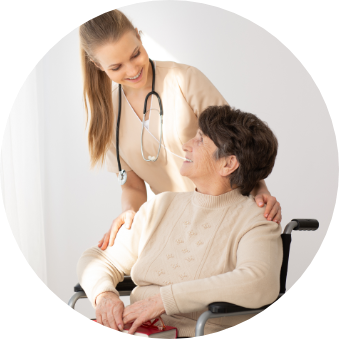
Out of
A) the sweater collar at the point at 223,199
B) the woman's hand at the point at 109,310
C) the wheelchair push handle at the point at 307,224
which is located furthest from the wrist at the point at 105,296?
the wheelchair push handle at the point at 307,224

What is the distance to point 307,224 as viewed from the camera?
1.76 meters

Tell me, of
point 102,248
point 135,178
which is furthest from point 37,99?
point 102,248

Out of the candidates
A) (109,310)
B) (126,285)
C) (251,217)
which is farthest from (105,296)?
(251,217)

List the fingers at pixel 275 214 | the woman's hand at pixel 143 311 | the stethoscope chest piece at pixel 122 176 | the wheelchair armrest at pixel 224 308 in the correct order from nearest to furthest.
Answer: the wheelchair armrest at pixel 224 308
the woman's hand at pixel 143 311
the fingers at pixel 275 214
the stethoscope chest piece at pixel 122 176

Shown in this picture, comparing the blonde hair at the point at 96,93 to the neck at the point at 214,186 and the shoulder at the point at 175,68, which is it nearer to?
the shoulder at the point at 175,68

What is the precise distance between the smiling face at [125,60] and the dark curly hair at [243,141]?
35 cm

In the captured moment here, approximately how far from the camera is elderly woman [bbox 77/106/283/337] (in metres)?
1.55

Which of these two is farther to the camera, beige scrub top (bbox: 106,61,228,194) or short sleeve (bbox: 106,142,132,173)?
short sleeve (bbox: 106,142,132,173)

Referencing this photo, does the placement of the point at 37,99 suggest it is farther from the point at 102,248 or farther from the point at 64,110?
the point at 102,248

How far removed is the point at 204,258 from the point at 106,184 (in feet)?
2.09

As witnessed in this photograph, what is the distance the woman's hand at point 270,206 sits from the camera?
66.0 inches

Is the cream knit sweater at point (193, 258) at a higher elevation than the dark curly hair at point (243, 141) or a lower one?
lower

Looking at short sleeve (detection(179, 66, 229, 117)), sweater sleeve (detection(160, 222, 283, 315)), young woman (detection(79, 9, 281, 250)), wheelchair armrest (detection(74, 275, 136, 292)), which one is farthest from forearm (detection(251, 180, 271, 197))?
wheelchair armrest (detection(74, 275, 136, 292))

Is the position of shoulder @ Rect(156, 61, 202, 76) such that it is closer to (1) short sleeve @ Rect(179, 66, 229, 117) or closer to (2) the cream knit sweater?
(1) short sleeve @ Rect(179, 66, 229, 117)
